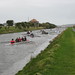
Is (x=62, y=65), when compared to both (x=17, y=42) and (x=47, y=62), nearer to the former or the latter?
(x=47, y=62)

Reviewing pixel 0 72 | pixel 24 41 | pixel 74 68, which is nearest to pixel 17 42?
pixel 24 41

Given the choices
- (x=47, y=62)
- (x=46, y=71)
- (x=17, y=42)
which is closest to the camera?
(x=46, y=71)

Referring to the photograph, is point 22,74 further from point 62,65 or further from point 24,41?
point 24,41

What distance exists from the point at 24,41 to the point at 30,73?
143 feet

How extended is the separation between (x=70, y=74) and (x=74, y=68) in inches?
74.4

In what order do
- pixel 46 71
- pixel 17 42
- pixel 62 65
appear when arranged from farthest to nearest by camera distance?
pixel 17 42, pixel 62 65, pixel 46 71

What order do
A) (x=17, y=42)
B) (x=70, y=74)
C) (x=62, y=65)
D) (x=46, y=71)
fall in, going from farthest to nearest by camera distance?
(x=17, y=42)
(x=62, y=65)
(x=46, y=71)
(x=70, y=74)

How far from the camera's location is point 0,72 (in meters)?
20.0

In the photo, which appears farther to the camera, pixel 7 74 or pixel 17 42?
pixel 17 42

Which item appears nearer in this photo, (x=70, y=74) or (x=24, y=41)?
(x=70, y=74)

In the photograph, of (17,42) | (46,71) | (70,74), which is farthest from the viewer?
(17,42)

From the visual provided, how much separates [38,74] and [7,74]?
460 centimetres

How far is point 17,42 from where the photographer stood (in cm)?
5794

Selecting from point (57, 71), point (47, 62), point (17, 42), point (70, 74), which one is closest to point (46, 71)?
point (57, 71)
